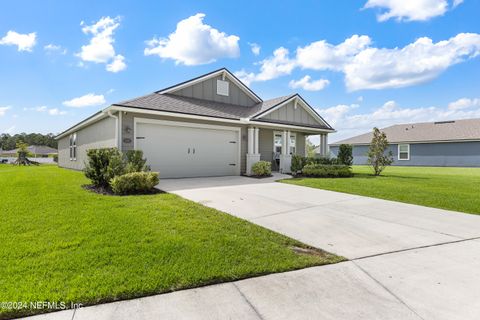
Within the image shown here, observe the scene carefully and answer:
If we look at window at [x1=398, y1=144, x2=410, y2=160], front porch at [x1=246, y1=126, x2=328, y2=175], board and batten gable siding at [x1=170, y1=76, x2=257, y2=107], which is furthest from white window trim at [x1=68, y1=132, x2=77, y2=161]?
window at [x1=398, y1=144, x2=410, y2=160]

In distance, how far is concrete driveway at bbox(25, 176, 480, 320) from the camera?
2.29 m

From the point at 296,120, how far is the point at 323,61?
3.69m

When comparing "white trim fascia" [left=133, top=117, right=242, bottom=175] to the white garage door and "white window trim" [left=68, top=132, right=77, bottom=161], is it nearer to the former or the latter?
the white garage door

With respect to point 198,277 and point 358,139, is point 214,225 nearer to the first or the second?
point 198,277

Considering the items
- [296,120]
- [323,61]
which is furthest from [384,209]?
[323,61]

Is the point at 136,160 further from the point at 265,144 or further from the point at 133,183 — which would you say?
the point at 265,144

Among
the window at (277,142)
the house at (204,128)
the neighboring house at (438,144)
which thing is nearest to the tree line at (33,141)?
the house at (204,128)

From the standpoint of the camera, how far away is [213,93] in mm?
14953

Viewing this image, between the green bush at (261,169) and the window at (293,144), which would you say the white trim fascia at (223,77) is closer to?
the window at (293,144)

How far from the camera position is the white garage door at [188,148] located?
11.0m

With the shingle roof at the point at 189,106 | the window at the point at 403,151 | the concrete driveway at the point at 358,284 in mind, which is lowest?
the concrete driveway at the point at 358,284

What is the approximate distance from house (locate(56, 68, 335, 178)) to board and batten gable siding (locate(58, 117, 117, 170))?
0.14 feet

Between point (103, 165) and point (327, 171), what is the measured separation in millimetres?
9808

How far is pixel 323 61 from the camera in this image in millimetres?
15414
